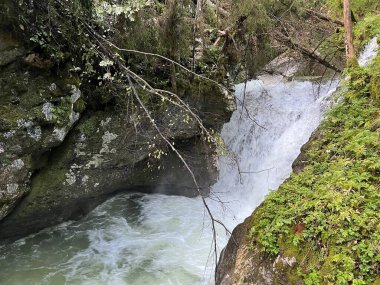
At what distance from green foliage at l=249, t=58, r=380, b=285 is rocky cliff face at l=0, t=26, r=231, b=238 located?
2.19m

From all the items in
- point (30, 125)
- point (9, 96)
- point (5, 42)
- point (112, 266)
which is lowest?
point (112, 266)

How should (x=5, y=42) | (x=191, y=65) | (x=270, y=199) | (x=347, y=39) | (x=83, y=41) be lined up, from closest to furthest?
(x=270, y=199), (x=5, y=42), (x=83, y=41), (x=347, y=39), (x=191, y=65)

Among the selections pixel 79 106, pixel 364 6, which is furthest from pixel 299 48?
pixel 79 106

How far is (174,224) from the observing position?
25.4 ft

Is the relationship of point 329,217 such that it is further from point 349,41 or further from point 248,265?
point 349,41

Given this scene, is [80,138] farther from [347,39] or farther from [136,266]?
[347,39]

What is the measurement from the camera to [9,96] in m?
5.71

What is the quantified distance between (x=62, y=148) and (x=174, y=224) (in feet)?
9.39

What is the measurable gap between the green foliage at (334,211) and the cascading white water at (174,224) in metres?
0.74

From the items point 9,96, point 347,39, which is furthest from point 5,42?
point 347,39

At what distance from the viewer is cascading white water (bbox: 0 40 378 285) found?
19.9ft

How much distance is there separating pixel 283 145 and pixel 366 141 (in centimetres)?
454

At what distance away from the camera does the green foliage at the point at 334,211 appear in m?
3.17

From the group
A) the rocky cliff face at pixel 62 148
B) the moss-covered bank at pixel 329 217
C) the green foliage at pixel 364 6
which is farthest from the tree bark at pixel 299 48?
the moss-covered bank at pixel 329 217
